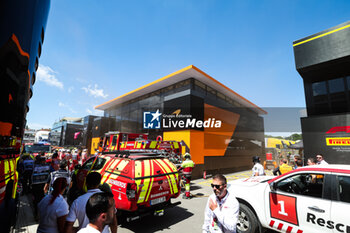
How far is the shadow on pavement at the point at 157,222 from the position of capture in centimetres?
452

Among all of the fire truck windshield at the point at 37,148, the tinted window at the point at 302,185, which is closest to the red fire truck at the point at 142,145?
the fire truck windshield at the point at 37,148

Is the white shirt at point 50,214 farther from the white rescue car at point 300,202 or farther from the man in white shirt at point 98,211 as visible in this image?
the white rescue car at point 300,202

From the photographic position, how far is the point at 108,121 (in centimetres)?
2370

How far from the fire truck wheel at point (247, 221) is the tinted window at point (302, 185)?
2.99ft

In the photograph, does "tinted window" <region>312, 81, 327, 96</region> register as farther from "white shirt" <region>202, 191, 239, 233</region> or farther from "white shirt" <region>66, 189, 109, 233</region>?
"white shirt" <region>66, 189, 109, 233</region>

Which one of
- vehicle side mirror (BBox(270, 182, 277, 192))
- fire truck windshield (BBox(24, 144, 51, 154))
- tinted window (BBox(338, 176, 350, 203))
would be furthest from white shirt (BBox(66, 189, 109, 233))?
fire truck windshield (BBox(24, 144, 51, 154))

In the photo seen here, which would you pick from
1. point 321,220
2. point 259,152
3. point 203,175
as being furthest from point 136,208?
point 259,152

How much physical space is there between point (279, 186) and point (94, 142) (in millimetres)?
24618

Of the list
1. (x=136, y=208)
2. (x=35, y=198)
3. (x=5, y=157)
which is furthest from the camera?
(x=35, y=198)

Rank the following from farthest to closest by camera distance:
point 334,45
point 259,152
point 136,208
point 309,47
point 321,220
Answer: point 259,152 < point 309,47 < point 334,45 < point 136,208 < point 321,220

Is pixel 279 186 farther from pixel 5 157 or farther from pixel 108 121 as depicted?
pixel 108 121

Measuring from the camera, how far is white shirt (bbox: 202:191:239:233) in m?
2.22

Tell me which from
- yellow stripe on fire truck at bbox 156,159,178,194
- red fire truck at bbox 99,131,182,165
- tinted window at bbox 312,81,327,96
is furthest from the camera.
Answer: tinted window at bbox 312,81,327,96

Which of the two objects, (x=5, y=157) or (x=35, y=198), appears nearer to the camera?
(x=5, y=157)
